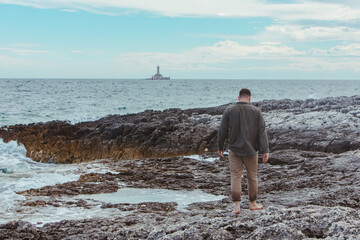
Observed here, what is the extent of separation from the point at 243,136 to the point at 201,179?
4.89m

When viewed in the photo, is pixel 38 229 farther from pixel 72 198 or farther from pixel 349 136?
pixel 349 136

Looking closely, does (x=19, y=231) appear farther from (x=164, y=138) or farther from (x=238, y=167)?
(x=164, y=138)

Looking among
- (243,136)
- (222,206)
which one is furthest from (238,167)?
(222,206)

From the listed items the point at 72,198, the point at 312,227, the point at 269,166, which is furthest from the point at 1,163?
the point at 312,227

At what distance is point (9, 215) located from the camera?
25.1 ft

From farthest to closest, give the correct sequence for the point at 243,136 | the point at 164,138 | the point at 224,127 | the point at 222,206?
the point at 164,138, the point at 222,206, the point at 224,127, the point at 243,136

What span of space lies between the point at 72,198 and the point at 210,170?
4922 mm

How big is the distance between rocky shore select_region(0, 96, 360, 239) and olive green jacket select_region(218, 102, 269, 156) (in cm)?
106

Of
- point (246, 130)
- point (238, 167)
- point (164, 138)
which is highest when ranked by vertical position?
point (246, 130)

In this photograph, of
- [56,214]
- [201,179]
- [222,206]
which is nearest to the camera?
[222,206]

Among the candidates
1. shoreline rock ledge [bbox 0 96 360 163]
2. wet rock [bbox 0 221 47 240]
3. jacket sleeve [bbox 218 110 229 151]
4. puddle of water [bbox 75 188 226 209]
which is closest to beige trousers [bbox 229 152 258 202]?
jacket sleeve [bbox 218 110 229 151]

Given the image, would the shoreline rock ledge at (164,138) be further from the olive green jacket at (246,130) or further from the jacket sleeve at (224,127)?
the jacket sleeve at (224,127)

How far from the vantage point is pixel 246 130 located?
6.15 m

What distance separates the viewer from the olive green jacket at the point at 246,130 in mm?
6168
